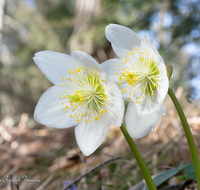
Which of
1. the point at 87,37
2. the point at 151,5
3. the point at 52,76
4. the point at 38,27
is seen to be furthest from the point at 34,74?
the point at 52,76

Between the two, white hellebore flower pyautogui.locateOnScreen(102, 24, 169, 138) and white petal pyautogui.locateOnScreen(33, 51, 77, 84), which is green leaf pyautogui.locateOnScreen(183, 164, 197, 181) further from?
white petal pyautogui.locateOnScreen(33, 51, 77, 84)

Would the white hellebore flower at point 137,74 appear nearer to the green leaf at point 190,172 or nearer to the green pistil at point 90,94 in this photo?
the green pistil at point 90,94

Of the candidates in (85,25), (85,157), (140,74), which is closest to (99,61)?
(85,25)

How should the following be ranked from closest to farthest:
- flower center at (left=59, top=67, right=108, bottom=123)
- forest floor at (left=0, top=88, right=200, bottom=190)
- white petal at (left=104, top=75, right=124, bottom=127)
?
white petal at (left=104, top=75, right=124, bottom=127), flower center at (left=59, top=67, right=108, bottom=123), forest floor at (left=0, top=88, right=200, bottom=190)

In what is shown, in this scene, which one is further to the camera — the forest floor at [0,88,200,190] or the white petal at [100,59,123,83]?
the forest floor at [0,88,200,190]

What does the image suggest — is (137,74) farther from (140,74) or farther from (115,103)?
(115,103)

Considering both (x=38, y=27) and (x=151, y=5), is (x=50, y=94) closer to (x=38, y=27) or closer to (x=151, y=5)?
(x=151, y=5)

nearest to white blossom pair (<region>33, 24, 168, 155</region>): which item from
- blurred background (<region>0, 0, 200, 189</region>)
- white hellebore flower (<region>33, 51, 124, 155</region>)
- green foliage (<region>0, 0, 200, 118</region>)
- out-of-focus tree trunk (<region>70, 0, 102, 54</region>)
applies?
white hellebore flower (<region>33, 51, 124, 155</region>)
